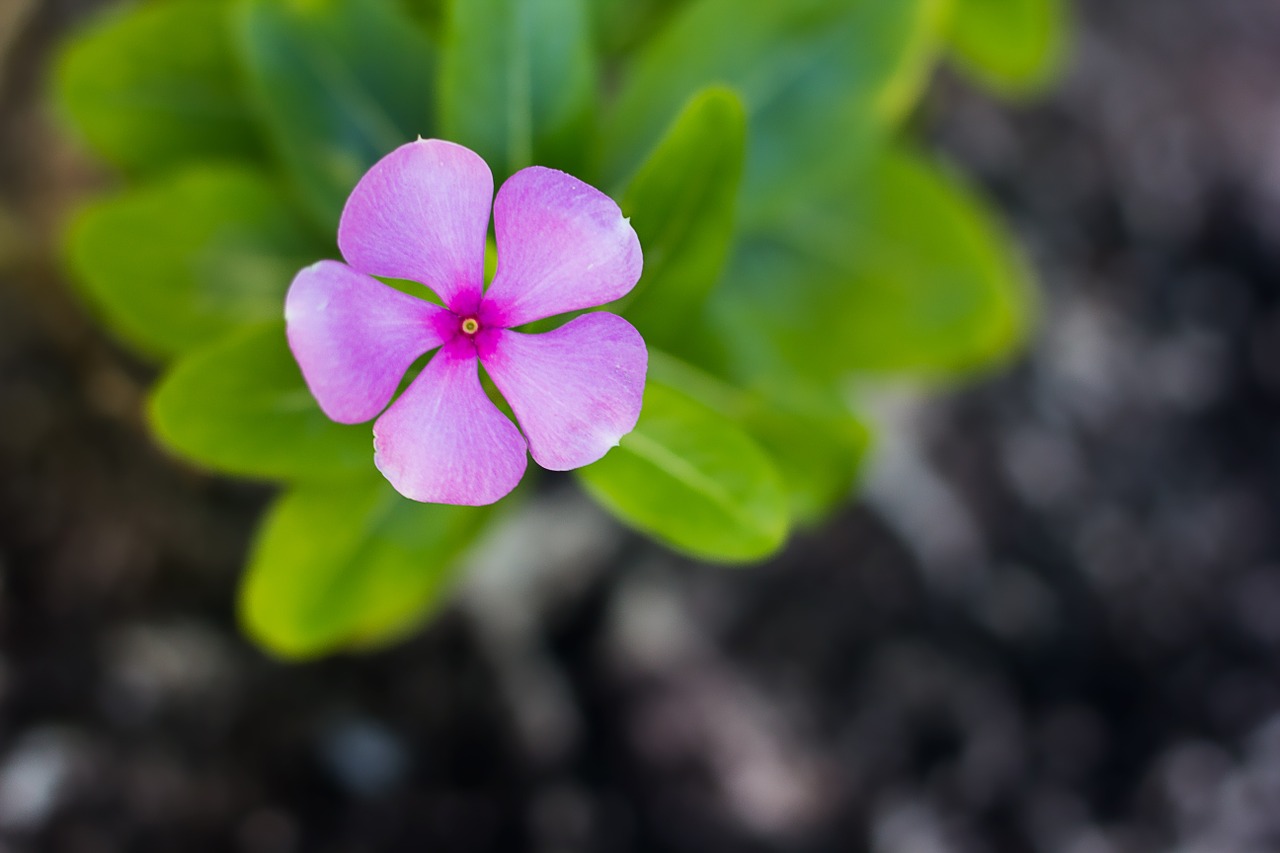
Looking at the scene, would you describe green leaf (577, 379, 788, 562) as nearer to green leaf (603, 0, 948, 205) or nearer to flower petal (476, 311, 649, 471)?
flower petal (476, 311, 649, 471)

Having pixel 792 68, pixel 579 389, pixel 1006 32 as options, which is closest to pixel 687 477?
pixel 579 389

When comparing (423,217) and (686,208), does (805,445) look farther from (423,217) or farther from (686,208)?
(423,217)

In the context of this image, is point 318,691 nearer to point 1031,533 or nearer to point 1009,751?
point 1009,751

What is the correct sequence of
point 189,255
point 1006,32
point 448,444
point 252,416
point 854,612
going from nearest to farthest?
1. point 448,444
2. point 252,416
3. point 189,255
4. point 1006,32
5. point 854,612

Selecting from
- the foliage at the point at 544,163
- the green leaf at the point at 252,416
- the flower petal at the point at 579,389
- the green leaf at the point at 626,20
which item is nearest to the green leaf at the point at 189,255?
the foliage at the point at 544,163

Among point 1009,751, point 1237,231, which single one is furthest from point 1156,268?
point 1009,751

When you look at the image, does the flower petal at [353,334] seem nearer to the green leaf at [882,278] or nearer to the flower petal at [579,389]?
the flower petal at [579,389]

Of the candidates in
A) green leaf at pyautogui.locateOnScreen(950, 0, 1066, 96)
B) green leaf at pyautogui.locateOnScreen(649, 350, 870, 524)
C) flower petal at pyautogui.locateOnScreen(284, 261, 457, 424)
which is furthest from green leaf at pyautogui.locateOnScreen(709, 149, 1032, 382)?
flower petal at pyautogui.locateOnScreen(284, 261, 457, 424)
